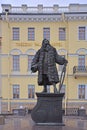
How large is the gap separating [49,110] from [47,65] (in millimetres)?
1753

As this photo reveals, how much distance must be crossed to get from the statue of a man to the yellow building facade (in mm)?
26853

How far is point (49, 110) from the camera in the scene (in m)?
15.8

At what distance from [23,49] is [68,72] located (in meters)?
5.37

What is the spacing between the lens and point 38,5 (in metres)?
44.5

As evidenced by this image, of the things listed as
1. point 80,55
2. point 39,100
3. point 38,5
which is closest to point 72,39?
point 80,55

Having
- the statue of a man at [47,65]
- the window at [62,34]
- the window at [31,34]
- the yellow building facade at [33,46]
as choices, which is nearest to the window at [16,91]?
the yellow building facade at [33,46]

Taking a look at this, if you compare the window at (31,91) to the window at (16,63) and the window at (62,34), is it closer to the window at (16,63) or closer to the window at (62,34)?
the window at (16,63)

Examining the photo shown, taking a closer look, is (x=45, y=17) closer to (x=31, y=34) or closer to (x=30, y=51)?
(x=31, y=34)

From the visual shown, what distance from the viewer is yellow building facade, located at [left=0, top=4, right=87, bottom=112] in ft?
143

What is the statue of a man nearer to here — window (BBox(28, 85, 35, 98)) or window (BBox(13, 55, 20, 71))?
window (BBox(28, 85, 35, 98))

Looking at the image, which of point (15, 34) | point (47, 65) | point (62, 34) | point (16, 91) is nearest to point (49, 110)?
point (47, 65)

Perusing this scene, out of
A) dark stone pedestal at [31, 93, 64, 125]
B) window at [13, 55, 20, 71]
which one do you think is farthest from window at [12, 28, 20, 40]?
dark stone pedestal at [31, 93, 64, 125]

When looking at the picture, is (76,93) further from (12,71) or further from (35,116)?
(35,116)

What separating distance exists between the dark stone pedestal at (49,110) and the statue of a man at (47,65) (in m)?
0.41
